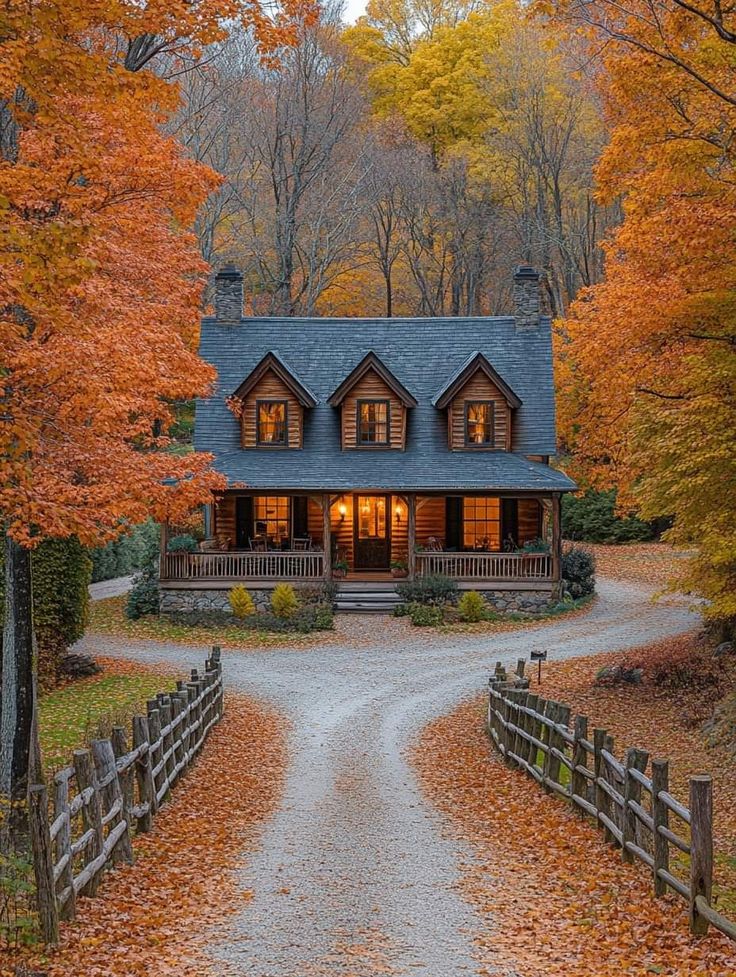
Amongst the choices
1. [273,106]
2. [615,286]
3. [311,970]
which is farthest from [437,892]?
[273,106]

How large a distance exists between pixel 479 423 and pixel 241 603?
9.71 metres

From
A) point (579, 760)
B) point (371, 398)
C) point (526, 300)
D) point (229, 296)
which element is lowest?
point (579, 760)

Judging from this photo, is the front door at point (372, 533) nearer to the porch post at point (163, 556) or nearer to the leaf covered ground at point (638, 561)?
the porch post at point (163, 556)

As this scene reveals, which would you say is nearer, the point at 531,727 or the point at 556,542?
the point at 531,727

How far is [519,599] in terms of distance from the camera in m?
30.5

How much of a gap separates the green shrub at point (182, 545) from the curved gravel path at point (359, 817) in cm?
432

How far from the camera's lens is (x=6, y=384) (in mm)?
11836

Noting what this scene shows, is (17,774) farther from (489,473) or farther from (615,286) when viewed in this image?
(489,473)

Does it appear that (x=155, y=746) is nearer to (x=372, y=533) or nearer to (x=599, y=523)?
(x=372, y=533)

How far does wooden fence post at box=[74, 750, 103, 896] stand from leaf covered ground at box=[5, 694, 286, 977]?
0.53ft

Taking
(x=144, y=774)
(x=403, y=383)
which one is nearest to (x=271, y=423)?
(x=403, y=383)

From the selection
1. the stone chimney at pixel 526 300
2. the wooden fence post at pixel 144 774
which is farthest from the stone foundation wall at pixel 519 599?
the wooden fence post at pixel 144 774

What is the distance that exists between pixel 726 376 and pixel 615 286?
7.47m

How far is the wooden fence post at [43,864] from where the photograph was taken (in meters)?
7.50
